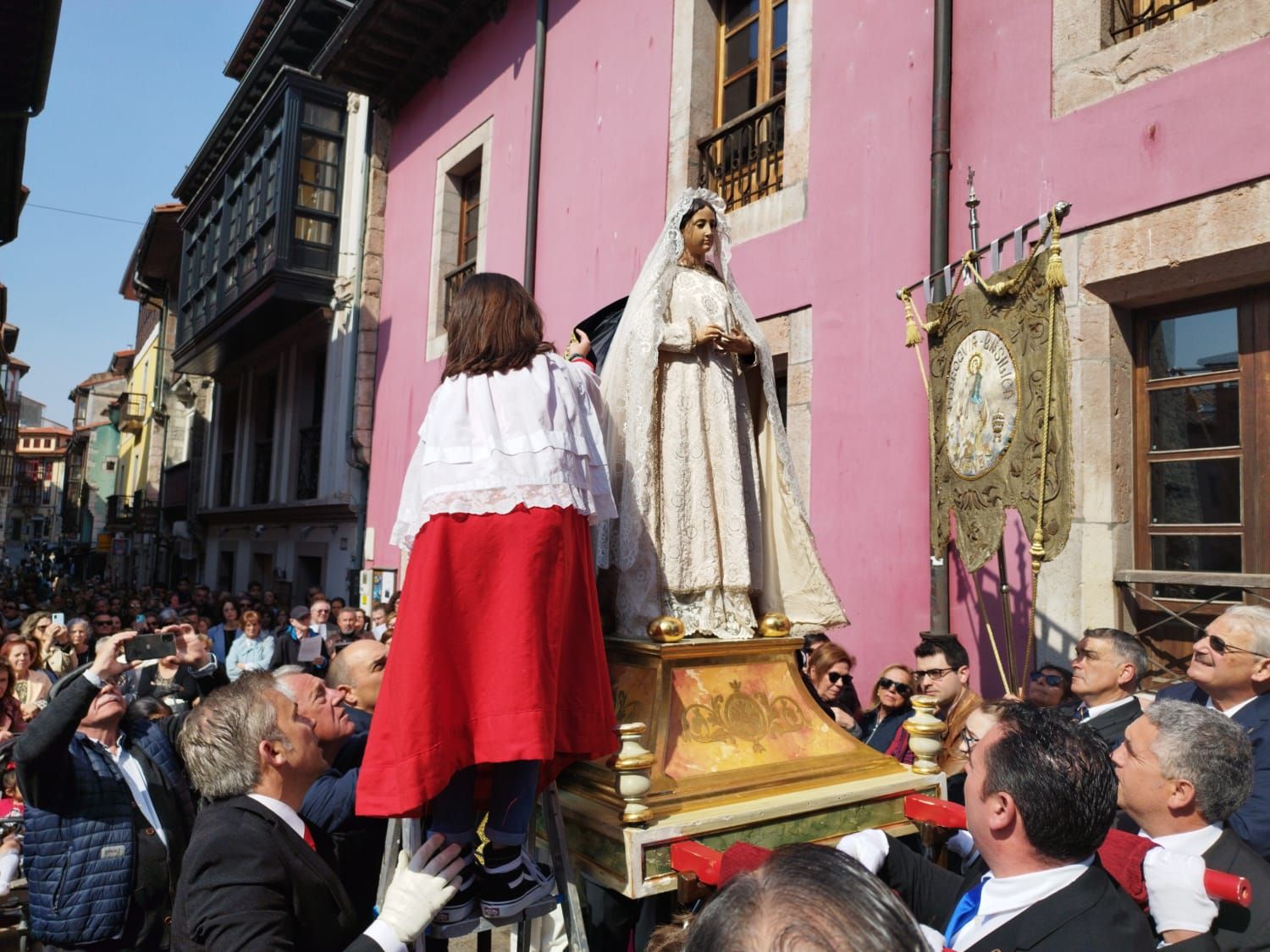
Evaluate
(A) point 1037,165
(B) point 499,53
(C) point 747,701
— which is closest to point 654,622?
(C) point 747,701

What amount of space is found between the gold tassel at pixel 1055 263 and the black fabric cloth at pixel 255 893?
3.03 m

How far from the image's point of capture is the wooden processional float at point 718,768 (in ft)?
6.64

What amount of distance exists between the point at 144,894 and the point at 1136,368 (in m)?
4.51

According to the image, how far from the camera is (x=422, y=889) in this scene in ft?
5.84

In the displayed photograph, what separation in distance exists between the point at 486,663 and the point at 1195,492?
11.8 feet

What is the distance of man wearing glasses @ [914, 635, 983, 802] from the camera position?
139 inches

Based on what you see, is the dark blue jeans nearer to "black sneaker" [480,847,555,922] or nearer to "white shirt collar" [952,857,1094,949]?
"black sneaker" [480,847,555,922]

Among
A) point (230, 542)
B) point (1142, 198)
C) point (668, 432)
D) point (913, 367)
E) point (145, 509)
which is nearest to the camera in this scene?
point (668, 432)

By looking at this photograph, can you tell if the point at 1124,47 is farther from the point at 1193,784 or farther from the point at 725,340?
the point at 1193,784

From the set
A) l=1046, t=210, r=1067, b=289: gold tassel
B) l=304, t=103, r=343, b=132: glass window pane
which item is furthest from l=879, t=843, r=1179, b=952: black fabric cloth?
l=304, t=103, r=343, b=132: glass window pane

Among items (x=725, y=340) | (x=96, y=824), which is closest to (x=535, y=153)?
(x=725, y=340)

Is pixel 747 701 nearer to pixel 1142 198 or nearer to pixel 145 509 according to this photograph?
pixel 1142 198

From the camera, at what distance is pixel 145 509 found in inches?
933

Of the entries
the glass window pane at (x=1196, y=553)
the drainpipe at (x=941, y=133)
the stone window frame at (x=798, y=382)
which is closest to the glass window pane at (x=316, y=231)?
the stone window frame at (x=798, y=382)
